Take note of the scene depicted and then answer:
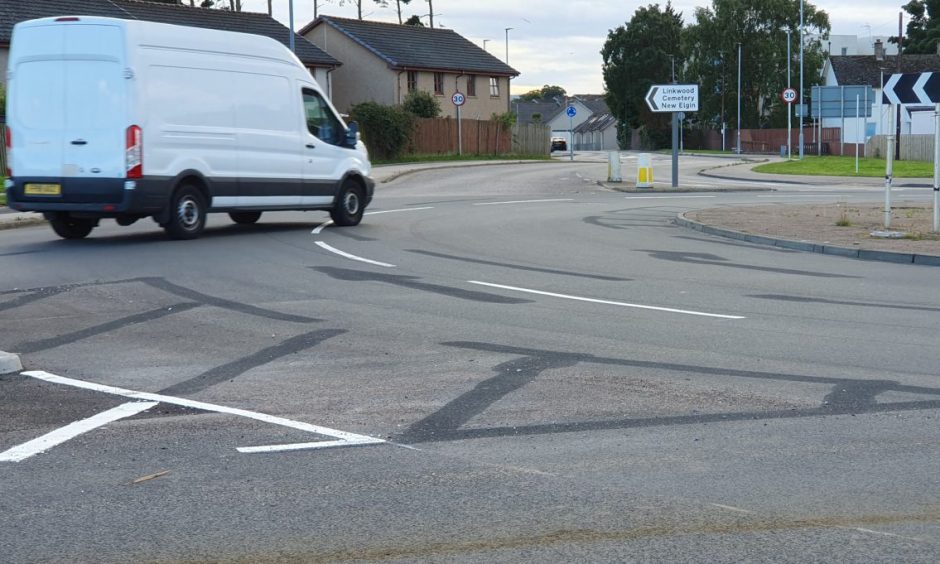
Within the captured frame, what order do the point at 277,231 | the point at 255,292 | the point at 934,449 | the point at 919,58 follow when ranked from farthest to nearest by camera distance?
1. the point at 919,58
2. the point at 277,231
3. the point at 255,292
4. the point at 934,449

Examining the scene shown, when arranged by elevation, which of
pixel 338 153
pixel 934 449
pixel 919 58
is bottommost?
pixel 934 449

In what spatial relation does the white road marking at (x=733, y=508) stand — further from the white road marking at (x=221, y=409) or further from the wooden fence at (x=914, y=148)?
the wooden fence at (x=914, y=148)

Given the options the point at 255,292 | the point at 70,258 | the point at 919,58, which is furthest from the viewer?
the point at 919,58

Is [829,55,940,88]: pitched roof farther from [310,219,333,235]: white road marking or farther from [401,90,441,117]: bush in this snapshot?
[310,219,333,235]: white road marking

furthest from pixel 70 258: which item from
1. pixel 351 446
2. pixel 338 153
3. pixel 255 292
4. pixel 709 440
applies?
pixel 709 440

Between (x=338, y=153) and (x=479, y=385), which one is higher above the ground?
(x=338, y=153)

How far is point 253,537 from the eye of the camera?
175 inches

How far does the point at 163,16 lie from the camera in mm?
56969

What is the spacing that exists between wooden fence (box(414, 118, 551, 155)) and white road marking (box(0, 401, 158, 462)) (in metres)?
50.8

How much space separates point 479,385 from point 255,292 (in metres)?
4.85

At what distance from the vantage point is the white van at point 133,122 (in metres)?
15.5

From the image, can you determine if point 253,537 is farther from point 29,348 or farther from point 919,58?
point 919,58

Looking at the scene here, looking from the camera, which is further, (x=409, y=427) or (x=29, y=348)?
(x=29, y=348)

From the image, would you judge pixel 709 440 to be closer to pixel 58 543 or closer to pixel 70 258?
pixel 58 543
